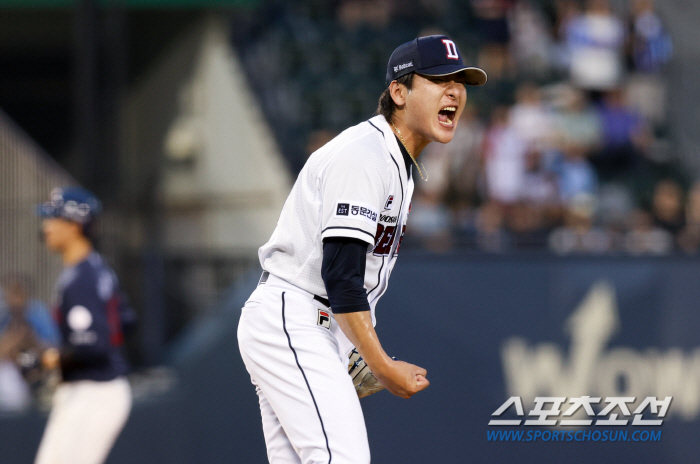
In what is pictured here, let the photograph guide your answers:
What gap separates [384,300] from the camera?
19.8ft

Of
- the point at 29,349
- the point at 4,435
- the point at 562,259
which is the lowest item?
the point at 4,435

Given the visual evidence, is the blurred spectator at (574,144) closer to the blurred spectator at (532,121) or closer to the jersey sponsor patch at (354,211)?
the blurred spectator at (532,121)

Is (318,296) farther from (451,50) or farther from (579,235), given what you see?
(579,235)

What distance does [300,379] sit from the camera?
316 cm

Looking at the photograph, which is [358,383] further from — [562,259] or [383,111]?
[562,259]

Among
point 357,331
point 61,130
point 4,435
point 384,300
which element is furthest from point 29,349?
point 61,130

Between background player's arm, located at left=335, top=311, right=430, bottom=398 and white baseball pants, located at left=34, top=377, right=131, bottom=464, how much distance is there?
7.96 ft

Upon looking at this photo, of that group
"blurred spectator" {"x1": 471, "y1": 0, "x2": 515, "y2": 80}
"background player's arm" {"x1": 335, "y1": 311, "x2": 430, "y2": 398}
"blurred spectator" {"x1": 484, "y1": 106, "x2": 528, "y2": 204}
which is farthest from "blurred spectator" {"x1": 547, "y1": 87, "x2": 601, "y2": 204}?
"background player's arm" {"x1": 335, "y1": 311, "x2": 430, "y2": 398}

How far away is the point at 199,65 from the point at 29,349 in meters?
5.11

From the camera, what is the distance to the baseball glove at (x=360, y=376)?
11.5 ft

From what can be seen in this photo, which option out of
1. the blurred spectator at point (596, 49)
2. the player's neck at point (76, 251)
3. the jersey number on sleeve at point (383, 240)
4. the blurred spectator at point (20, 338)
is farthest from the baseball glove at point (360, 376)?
the blurred spectator at point (596, 49)

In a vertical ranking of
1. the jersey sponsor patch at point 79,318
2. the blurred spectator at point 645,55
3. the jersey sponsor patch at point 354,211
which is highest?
the blurred spectator at point 645,55

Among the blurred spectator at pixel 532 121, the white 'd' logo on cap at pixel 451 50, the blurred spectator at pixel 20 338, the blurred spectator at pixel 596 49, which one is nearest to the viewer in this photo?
the white 'd' logo on cap at pixel 451 50

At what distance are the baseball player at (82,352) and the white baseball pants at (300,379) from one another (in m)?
1.85
